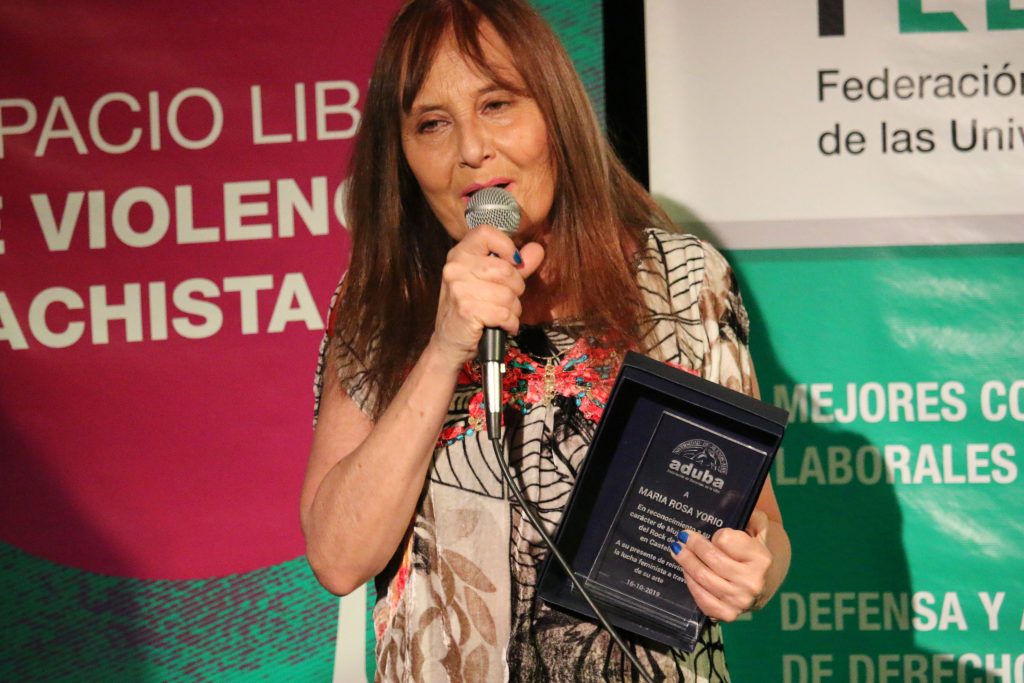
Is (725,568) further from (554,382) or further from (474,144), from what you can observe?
(474,144)

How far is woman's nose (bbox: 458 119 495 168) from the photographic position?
1521 mm

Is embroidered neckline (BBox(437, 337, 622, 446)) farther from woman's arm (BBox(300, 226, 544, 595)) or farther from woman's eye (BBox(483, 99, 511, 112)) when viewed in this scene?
woman's eye (BBox(483, 99, 511, 112))

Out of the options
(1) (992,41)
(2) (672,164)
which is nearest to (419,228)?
(2) (672,164)

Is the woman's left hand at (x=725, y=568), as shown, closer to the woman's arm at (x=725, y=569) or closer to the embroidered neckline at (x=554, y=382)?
the woman's arm at (x=725, y=569)

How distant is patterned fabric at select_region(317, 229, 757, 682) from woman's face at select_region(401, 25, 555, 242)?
201 mm

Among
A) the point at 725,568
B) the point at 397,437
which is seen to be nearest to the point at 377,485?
the point at 397,437

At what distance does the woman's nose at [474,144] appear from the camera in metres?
1.52

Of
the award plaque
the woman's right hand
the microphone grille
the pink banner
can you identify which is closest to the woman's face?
the microphone grille

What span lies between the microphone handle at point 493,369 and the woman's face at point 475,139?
314 mm

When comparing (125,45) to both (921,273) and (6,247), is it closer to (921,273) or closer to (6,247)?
(6,247)

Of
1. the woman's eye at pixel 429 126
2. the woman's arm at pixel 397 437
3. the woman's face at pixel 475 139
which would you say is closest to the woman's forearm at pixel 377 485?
the woman's arm at pixel 397 437

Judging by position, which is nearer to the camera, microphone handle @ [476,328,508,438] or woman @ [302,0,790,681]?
microphone handle @ [476,328,508,438]

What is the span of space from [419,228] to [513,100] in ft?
0.91

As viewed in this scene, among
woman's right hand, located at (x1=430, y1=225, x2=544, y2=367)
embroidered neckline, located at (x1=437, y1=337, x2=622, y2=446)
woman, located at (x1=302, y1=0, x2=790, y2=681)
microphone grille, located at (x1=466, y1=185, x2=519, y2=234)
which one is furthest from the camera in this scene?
embroidered neckline, located at (x1=437, y1=337, x2=622, y2=446)
